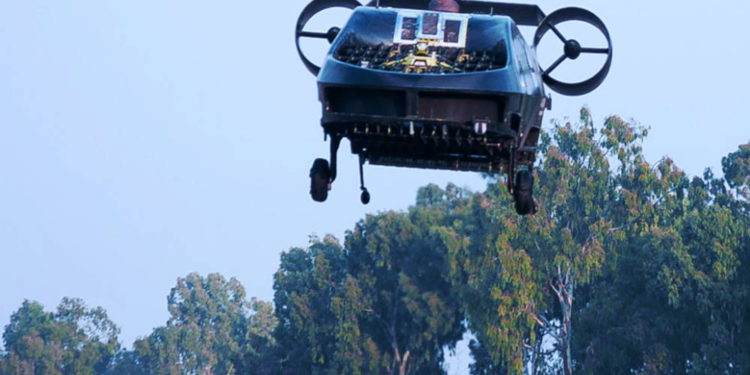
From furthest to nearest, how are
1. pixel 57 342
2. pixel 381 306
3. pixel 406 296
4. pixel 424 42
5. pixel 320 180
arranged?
1. pixel 57 342
2. pixel 381 306
3. pixel 406 296
4. pixel 320 180
5. pixel 424 42

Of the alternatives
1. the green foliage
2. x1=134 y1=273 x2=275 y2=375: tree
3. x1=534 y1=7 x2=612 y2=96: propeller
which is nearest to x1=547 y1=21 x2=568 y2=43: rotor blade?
x1=534 y1=7 x2=612 y2=96: propeller

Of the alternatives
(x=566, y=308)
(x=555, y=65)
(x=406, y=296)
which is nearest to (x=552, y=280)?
(x=566, y=308)

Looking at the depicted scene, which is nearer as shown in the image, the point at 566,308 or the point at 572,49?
the point at 572,49

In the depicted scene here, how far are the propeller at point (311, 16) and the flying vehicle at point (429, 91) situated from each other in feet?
2.71

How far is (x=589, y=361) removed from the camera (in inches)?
2552

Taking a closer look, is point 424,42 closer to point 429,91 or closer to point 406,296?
point 429,91

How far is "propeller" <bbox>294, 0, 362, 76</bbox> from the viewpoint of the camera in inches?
805

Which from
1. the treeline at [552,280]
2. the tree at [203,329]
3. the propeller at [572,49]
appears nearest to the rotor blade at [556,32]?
the propeller at [572,49]

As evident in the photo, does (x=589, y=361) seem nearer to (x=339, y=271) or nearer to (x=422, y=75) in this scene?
(x=339, y=271)

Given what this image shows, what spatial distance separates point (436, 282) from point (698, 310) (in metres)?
18.7

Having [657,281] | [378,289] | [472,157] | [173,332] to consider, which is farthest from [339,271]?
[472,157]

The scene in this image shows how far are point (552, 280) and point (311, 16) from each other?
4856cm

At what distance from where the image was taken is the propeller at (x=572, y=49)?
20.0 meters

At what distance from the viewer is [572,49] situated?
19.9 m
